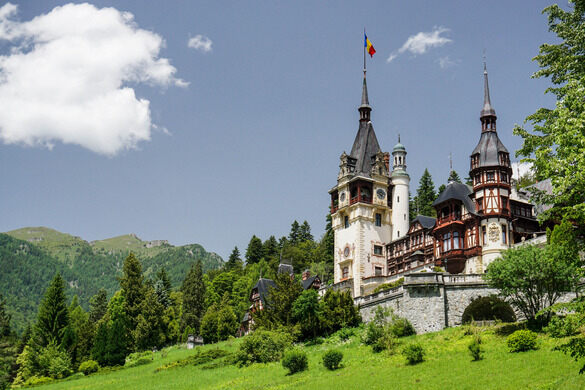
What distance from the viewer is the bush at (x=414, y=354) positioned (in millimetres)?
33000

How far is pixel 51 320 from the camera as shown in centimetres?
6800

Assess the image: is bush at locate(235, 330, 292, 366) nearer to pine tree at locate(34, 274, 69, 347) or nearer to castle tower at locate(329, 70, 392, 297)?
castle tower at locate(329, 70, 392, 297)

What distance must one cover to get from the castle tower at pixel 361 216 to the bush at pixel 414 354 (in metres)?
29.2

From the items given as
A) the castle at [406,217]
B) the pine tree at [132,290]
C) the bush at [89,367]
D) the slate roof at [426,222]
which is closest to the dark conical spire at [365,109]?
the castle at [406,217]

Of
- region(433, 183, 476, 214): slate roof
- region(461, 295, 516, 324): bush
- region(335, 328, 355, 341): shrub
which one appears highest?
region(433, 183, 476, 214): slate roof

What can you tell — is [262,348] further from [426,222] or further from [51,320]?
[51,320]

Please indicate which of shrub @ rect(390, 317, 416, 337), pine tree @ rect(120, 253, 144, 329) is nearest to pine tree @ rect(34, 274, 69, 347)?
pine tree @ rect(120, 253, 144, 329)

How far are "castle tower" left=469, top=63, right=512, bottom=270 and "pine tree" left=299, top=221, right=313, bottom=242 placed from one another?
67.5m

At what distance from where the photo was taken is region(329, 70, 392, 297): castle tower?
214 ft

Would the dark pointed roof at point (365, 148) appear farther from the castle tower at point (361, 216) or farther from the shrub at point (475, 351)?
the shrub at point (475, 351)

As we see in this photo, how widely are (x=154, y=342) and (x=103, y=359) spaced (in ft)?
35.6

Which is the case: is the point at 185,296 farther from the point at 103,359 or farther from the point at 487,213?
the point at 487,213

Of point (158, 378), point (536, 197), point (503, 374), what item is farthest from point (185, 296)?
point (536, 197)

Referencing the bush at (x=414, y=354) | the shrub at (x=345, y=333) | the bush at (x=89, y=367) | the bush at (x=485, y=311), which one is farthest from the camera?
the bush at (x=89, y=367)
